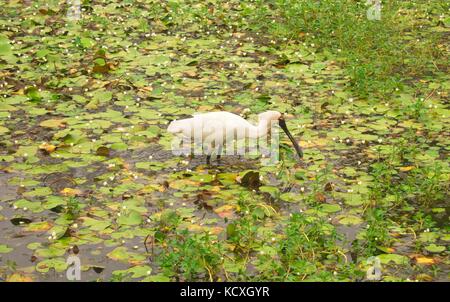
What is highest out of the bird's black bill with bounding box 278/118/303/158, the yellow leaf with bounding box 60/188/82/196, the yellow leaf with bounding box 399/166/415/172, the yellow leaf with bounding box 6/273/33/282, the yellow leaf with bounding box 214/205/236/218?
the bird's black bill with bounding box 278/118/303/158

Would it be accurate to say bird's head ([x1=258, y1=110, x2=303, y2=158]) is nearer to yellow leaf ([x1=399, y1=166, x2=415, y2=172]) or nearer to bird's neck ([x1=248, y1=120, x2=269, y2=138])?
bird's neck ([x1=248, y1=120, x2=269, y2=138])

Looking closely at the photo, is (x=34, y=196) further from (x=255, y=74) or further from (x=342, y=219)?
(x=255, y=74)

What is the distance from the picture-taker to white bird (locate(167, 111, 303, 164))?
7984 mm

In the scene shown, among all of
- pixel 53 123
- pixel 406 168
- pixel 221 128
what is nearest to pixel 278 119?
pixel 221 128

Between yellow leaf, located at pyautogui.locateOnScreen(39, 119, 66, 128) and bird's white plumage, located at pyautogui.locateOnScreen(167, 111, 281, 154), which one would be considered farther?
yellow leaf, located at pyautogui.locateOnScreen(39, 119, 66, 128)

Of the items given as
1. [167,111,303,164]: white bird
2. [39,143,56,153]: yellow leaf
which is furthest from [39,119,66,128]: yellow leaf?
[167,111,303,164]: white bird

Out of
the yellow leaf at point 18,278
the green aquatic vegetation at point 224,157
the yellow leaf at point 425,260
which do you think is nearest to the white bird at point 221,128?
the green aquatic vegetation at point 224,157

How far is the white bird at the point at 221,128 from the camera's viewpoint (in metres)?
7.98

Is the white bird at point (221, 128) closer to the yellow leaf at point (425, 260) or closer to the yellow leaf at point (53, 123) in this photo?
the yellow leaf at point (53, 123)

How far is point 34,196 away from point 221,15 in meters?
6.14

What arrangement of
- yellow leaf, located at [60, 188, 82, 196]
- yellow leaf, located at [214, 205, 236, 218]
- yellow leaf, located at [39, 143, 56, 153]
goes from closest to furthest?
yellow leaf, located at [214, 205, 236, 218], yellow leaf, located at [60, 188, 82, 196], yellow leaf, located at [39, 143, 56, 153]

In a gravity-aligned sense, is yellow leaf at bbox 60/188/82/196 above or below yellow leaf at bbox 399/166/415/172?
below

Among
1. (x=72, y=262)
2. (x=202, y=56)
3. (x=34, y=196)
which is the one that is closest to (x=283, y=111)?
(x=202, y=56)

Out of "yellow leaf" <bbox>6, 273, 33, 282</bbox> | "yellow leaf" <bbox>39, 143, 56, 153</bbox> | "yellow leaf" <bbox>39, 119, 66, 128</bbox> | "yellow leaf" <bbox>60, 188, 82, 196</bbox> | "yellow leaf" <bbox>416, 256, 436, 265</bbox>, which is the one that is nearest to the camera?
"yellow leaf" <bbox>6, 273, 33, 282</bbox>
